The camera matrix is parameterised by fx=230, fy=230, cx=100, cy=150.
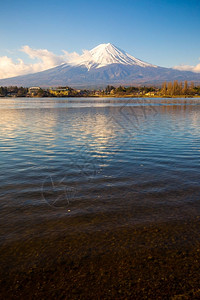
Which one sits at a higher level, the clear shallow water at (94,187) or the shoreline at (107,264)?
the clear shallow water at (94,187)

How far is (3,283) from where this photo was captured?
5.39 meters

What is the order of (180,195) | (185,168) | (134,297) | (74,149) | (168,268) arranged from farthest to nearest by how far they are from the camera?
(74,149), (185,168), (180,195), (168,268), (134,297)

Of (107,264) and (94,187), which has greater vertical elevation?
(94,187)

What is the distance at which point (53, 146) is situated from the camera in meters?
21.2

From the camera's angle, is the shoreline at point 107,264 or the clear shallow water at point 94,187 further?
the clear shallow water at point 94,187

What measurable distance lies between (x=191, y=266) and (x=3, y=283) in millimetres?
4625

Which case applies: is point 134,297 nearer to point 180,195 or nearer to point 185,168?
point 180,195

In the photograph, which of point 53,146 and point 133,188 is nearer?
point 133,188

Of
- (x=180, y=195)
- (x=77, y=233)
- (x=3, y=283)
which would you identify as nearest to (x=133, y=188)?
(x=180, y=195)

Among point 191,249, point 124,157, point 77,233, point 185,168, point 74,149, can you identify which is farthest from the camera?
point 74,149

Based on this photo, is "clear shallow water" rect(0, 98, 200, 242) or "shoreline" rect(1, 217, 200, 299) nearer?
"shoreline" rect(1, 217, 200, 299)

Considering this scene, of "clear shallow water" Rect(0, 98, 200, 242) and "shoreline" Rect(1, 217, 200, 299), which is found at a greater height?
"clear shallow water" Rect(0, 98, 200, 242)

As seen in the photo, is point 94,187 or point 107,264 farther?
point 94,187

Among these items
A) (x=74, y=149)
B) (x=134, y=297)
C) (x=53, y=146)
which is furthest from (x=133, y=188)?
(x=53, y=146)
